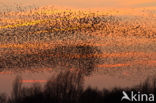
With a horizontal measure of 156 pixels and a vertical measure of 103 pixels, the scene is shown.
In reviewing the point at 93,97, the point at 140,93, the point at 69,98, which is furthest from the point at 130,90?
the point at 69,98

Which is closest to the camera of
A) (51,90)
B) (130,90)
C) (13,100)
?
(13,100)

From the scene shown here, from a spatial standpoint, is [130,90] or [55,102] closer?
[55,102]

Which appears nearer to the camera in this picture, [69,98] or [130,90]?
[69,98]

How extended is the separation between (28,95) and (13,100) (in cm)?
459

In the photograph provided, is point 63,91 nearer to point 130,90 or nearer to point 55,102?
point 55,102

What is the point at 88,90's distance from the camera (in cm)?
8156

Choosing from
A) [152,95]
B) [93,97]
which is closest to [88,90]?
[93,97]

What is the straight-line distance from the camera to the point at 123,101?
74.1 m

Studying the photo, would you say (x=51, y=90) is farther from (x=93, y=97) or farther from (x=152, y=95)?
(x=152, y=95)

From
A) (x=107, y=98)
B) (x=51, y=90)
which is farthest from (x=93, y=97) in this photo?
(x=51, y=90)

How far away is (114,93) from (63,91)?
14209 millimetres

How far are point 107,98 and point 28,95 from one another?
58.9ft

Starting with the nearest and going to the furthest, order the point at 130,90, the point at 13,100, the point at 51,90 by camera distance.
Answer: the point at 13,100, the point at 51,90, the point at 130,90

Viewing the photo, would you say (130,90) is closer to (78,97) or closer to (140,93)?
(140,93)
